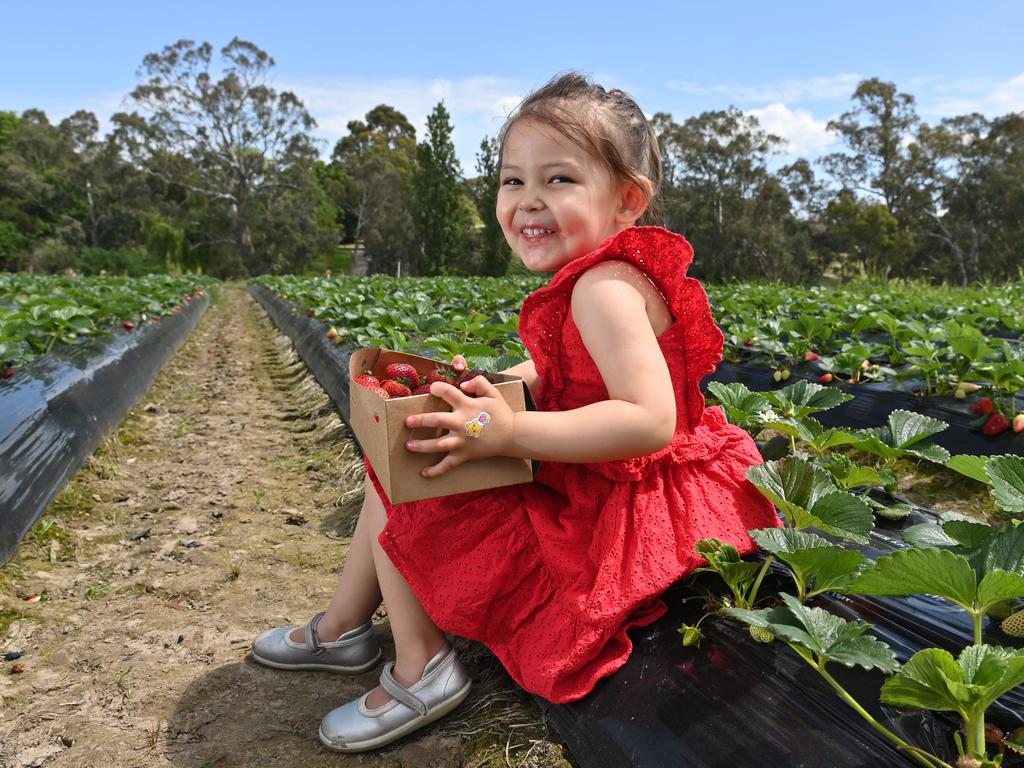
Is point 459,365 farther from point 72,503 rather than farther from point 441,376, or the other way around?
point 72,503

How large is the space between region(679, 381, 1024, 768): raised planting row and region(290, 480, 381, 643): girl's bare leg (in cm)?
73

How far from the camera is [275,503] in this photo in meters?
3.03

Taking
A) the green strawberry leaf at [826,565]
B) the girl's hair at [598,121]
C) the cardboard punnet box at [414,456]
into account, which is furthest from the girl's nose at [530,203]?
the green strawberry leaf at [826,565]

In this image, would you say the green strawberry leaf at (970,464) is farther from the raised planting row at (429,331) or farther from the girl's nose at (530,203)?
the raised planting row at (429,331)

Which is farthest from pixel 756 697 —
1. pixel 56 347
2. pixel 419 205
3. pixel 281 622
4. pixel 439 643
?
pixel 419 205

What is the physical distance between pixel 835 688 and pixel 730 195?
3494cm

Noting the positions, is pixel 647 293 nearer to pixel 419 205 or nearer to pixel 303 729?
pixel 303 729

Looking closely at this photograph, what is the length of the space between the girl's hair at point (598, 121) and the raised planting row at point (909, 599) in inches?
24.3

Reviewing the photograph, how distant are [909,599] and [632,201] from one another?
90 cm

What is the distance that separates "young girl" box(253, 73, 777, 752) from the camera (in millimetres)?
1235

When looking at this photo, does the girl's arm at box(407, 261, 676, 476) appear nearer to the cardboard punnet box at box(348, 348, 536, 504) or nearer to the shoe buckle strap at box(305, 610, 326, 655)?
the cardboard punnet box at box(348, 348, 536, 504)

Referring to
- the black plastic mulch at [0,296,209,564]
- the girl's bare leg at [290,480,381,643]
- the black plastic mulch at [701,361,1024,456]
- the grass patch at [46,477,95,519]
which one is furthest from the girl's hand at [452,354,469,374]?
the black plastic mulch at [701,361,1024,456]

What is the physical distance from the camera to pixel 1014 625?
115cm

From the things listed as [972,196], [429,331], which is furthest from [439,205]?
[429,331]
